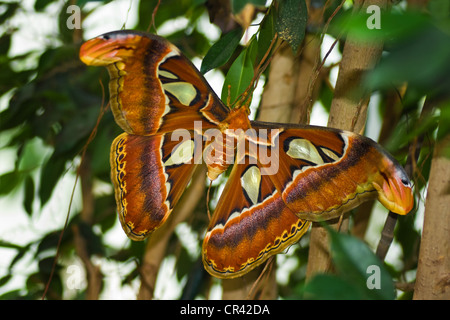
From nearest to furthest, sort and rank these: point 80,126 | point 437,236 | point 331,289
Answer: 1. point 331,289
2. point 437,236
3. point 80,126

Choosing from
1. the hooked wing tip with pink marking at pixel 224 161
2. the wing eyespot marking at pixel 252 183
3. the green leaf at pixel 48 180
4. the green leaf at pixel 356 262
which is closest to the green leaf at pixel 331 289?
the green leaf at pixel 356 262

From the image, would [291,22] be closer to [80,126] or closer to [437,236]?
[437,236]

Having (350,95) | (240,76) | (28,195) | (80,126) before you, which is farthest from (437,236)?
(28,195)

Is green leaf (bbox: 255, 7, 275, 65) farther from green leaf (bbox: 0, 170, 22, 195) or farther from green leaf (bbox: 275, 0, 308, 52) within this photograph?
green leaf (bbox: 0, 170, 22, 195)

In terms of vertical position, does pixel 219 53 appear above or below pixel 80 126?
above

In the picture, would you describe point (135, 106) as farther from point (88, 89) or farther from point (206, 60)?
point (88, 89)
